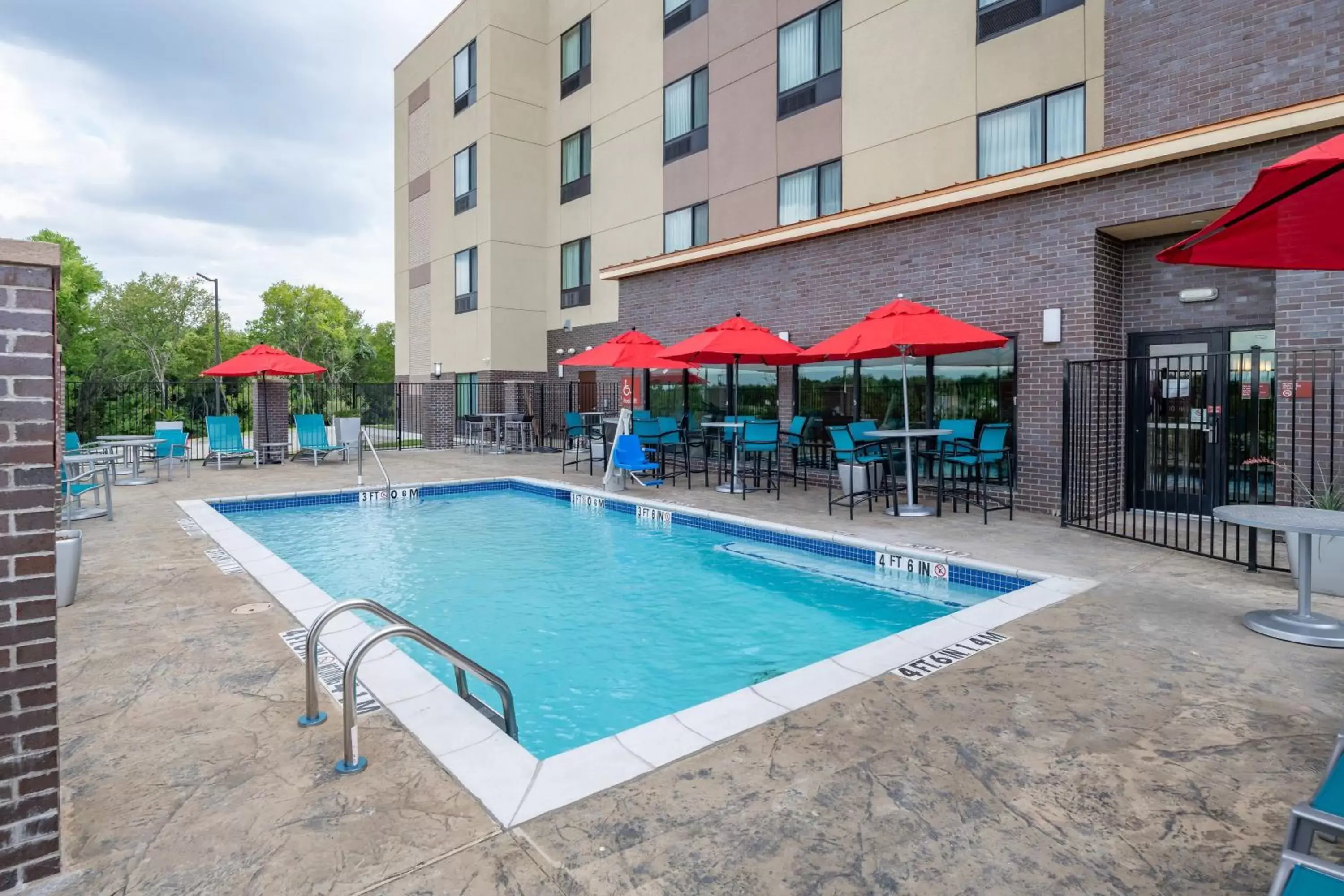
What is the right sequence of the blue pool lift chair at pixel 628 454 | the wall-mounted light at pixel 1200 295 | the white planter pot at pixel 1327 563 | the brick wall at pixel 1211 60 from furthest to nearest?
1. the blue pool lift chair at pixel 628 454
2. the wall-mounted light at pixel 1200 295
3. the brick wall at pixel 1211 60
4. the white planter pot at pixel 1327 563

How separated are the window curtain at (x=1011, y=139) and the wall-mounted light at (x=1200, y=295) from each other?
9.13ft

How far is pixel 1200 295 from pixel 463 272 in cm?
1839

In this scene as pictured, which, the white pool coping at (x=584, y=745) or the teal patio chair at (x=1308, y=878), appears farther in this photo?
the white pool coping at (x=584, y=745)

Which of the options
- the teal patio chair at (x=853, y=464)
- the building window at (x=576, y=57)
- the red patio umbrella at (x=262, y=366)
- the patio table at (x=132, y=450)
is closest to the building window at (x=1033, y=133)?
the teal patio chair at (x=853, y=464)

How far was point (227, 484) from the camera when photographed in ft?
36.7

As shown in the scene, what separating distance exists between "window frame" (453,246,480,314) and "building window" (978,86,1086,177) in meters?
14.2

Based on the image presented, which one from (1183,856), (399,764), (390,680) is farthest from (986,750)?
(390,680)

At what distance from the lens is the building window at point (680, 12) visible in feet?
51.7

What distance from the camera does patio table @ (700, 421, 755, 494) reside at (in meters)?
10.1

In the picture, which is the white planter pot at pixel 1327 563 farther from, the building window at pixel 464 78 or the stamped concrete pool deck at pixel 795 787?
the building window at pixel 464 78

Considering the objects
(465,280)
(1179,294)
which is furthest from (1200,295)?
(465,280)

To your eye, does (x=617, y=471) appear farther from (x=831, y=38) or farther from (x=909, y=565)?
(x=831, y=38)

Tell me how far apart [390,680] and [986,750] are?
2.64 metres

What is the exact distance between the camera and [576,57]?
65.5 feet
